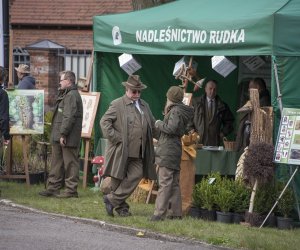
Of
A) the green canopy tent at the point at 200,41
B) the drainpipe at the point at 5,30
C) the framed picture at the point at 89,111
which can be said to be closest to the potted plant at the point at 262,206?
the green canopy tent at the point at 200,41

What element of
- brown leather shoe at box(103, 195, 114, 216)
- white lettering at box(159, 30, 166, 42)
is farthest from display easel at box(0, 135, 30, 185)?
brown leather shoe at box(103, 195, 114, 216)

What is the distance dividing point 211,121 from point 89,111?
2309 mm

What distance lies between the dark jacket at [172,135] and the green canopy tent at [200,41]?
4.14 ft

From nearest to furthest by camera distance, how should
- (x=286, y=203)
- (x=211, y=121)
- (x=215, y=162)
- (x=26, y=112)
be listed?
(x=286, y=203) → (x=215, y=162) → (x=211, y=121) → (x=26, y=112)

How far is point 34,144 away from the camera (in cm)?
1741

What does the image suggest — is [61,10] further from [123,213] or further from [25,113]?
[123,213]

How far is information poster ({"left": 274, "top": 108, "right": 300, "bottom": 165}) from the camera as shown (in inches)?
477

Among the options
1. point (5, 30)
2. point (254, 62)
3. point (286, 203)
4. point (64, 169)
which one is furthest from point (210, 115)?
point (5, 30)

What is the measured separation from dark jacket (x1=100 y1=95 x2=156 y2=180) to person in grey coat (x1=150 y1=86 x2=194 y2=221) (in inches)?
8.5

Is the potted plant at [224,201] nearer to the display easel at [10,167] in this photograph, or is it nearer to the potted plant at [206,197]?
the potted plant at [206,197]

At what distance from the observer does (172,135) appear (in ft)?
40.5

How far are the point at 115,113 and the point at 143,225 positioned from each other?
5.07 ft

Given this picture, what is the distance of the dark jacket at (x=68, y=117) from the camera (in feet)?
47.0

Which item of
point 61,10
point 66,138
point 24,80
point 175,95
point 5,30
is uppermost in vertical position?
point 61,10
